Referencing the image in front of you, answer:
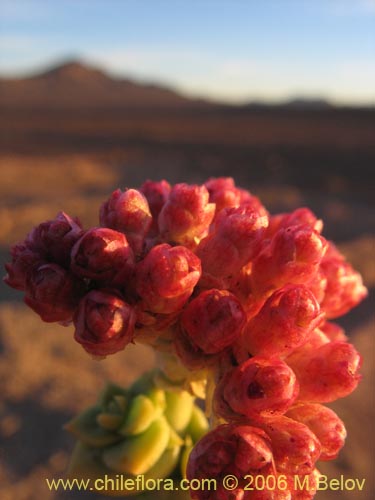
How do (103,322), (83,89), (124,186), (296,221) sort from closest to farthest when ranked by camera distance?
(103,322) < (296,221) < (124,186) < (83,89)

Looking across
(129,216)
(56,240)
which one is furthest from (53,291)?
(129,216)

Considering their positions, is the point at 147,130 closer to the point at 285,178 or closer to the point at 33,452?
the point at 285,178

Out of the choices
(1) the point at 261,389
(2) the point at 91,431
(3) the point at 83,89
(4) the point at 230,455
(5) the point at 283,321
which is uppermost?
(5) the point at 283,321

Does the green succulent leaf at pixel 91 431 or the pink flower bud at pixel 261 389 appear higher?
the pink flower bud at pixel 261 389

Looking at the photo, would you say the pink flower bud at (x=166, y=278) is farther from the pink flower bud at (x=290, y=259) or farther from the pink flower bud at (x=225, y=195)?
the pink flower bud at (x=225, y=195)

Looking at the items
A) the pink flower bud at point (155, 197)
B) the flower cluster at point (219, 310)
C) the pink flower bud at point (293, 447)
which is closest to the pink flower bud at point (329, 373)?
the flower cluster at point (219, 310)

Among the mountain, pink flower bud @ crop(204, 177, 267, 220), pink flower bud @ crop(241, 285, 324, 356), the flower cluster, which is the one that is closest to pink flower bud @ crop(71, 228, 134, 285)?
the flower cluster

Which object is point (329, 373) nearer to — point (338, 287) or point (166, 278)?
point (338, 287)
